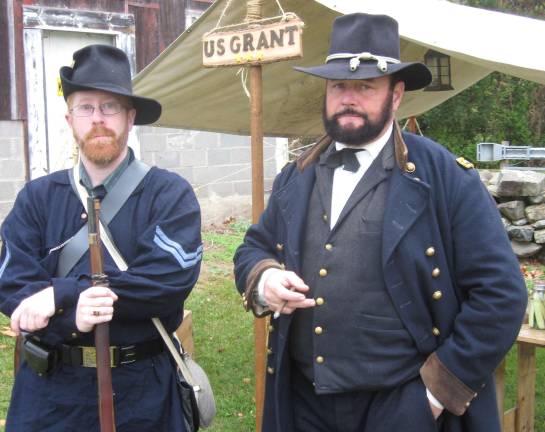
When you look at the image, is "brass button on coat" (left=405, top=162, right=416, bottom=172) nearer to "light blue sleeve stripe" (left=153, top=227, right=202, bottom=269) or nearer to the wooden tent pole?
"light blue sleeve stripe" (left=153, top=227, right=202, bottom=269)

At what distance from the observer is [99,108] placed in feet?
8.34

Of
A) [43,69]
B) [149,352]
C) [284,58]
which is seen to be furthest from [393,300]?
[43,69]

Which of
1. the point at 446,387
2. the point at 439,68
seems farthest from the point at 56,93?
the point at 446,387

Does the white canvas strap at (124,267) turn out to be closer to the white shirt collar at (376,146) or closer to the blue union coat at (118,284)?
the blue union coat at (118,284)

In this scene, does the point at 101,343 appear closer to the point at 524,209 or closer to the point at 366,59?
the point at 366,59

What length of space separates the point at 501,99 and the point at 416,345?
13.1 m

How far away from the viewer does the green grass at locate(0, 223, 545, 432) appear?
462cm

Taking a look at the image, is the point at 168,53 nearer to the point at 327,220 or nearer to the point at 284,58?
the point at 284,58

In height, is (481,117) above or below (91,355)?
above

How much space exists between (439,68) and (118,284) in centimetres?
357

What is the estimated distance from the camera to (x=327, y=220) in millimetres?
2332

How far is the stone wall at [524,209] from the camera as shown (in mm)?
8617

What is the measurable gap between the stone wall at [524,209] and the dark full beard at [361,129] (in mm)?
6892

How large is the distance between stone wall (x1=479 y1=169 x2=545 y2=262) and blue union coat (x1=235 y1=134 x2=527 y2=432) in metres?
6.82
